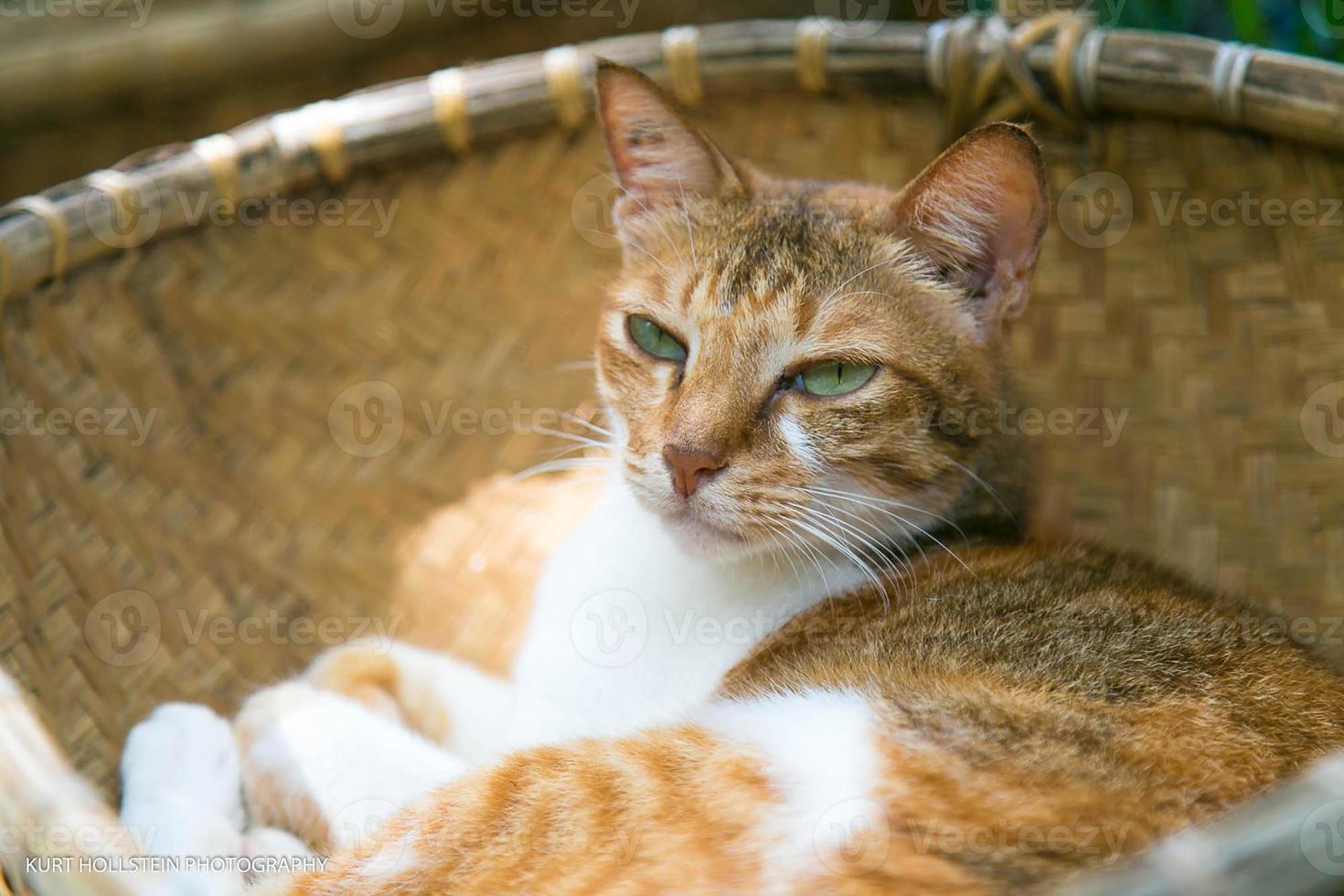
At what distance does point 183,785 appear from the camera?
7.04 ft

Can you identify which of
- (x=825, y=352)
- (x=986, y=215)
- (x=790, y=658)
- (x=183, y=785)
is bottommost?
(x=183, y=785)

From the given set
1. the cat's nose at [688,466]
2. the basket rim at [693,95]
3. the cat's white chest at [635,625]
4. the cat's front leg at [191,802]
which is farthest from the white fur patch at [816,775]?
the basket rim at [693,95]

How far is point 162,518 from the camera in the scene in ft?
8.61

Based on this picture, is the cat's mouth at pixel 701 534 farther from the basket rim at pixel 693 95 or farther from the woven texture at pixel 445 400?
the basket rim at pixel 693 95

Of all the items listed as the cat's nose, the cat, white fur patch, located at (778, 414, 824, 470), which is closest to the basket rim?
the cat

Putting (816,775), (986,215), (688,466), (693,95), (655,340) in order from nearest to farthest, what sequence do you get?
(816,775), (688,466), (986,215), (655,340), (693,95)

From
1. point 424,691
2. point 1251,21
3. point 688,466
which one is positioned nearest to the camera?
point 688,466

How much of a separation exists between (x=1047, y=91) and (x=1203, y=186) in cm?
40

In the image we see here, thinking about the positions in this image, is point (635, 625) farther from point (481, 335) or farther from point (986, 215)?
point (481, 335)

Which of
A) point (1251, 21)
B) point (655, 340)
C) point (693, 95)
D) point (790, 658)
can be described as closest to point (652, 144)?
point (655, 340)

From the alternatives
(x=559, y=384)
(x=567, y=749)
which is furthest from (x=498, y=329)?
(x=567, y=749)

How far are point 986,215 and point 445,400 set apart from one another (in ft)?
5.15

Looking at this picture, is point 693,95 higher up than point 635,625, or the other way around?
point 693,95

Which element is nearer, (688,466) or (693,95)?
(688,466)
